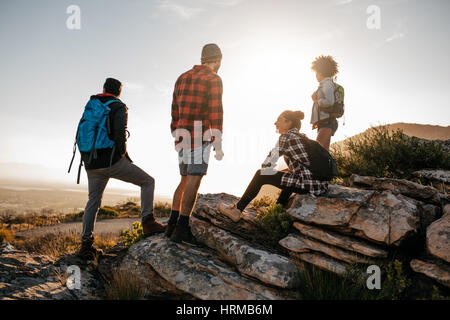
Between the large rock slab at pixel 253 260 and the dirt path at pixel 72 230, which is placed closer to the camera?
the large rock slab at pixel 253 260

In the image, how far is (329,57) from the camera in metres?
5.27

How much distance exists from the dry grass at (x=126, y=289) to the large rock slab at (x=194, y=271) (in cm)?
24

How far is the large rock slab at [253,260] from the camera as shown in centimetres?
295

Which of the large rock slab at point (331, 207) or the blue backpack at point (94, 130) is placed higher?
the blue backpack at point (94, 130)

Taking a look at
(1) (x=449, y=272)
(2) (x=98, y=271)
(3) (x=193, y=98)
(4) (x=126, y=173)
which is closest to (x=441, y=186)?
(1) (x=449, y=272)

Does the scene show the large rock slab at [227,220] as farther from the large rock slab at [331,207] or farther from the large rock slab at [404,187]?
the large rock slab at [404,187]

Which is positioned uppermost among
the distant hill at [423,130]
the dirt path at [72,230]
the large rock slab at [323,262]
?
the distant hill at [423,130]

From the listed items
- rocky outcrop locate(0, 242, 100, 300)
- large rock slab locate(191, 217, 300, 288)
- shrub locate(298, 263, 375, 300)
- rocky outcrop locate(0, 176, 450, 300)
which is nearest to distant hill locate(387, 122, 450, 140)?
rocky outcrop locate(0, 176, 450, 300)

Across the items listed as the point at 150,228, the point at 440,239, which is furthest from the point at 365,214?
the point at 150,228

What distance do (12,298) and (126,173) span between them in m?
2.07

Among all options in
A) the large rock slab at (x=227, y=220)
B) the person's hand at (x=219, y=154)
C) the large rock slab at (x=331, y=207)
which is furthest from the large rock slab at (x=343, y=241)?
the person's hand at (x=219, y=154)

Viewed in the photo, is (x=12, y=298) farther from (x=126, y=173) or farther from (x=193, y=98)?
(x=193, y=98)

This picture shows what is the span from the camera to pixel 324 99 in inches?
194

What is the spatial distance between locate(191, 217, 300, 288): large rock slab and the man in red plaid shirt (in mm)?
440
